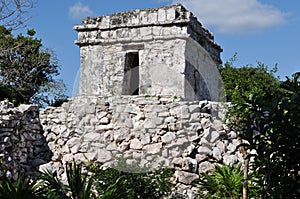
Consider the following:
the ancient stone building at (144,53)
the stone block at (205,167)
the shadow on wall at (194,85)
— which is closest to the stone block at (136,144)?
the stone block at (205,167)

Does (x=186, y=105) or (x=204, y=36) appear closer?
(x=186, y=105)

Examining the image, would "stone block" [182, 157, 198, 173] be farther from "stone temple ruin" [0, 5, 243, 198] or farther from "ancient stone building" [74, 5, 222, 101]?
"ancient stone building" [74, 5, 222, 101]

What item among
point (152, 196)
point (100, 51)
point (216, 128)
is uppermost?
point (100, 51)

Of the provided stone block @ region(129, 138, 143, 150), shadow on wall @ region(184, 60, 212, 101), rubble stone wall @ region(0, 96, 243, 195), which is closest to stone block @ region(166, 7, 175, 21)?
shadow on wall @ region(184, 60, 212, 101)

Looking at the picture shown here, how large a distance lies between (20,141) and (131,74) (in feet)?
7.65

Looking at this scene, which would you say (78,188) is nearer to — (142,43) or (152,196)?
(152,196)

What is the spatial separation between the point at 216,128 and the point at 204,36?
8.04 ft

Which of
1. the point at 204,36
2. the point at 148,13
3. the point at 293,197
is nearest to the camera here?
the point at 293,197

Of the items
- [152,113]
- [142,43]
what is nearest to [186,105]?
[152,113]

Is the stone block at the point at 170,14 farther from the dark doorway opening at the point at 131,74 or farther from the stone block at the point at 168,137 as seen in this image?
the stone block at the point at 168,137

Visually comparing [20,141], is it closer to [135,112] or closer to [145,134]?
[135,112]

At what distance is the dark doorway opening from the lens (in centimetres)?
846

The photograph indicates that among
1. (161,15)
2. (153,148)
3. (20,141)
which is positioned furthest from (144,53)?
(20,141)

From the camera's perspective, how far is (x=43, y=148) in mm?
7914
